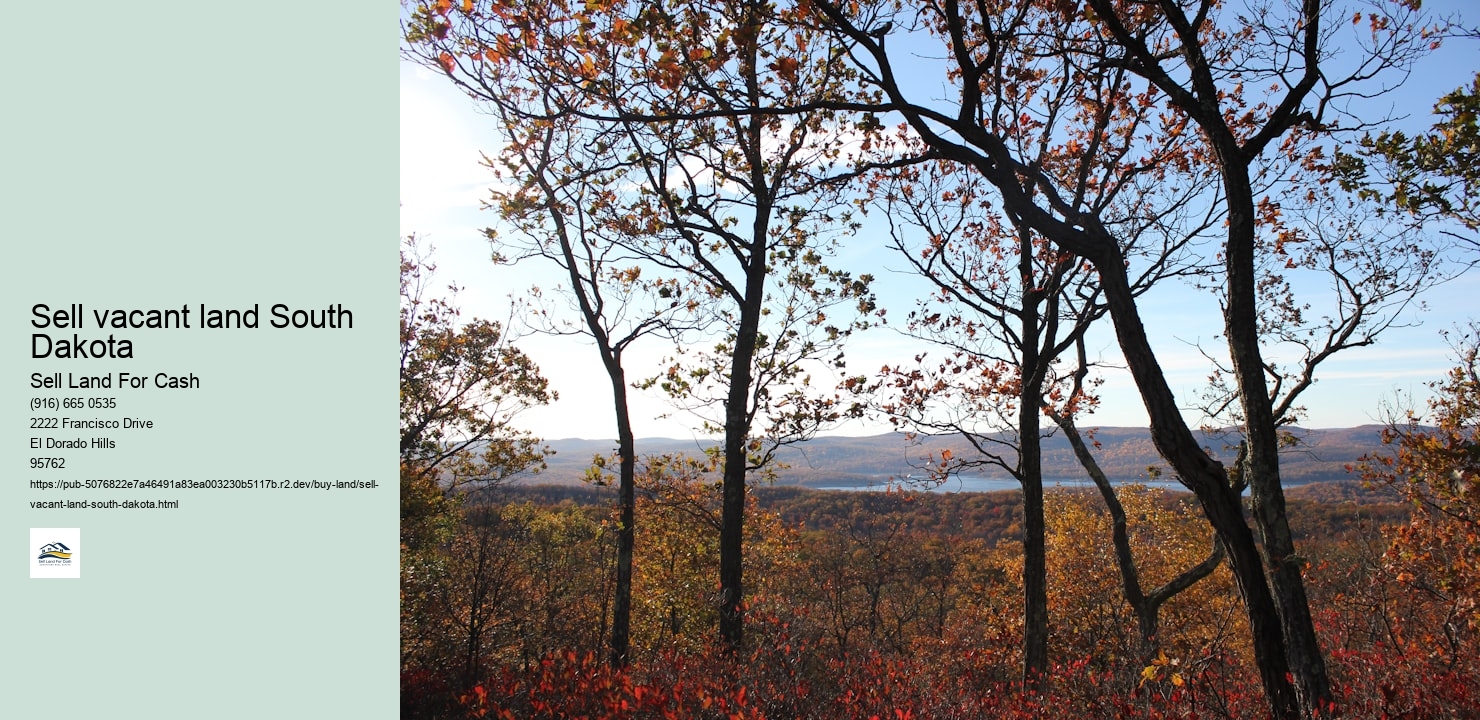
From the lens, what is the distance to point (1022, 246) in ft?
34.5

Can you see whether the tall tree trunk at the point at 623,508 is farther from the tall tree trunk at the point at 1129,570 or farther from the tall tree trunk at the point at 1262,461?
the tall tree trunk at the point at 1262,461

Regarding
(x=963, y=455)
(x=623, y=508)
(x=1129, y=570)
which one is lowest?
(x=1129, y=570)

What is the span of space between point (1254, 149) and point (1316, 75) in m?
0.87

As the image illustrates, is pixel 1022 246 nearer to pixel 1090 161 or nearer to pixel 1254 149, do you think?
pixel 1090 161

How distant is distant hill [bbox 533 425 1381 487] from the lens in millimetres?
10891

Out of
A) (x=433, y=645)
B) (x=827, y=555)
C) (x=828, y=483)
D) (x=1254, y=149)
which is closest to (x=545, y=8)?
(x=1254, y=149)
